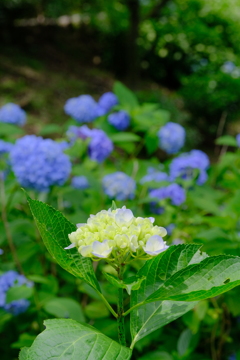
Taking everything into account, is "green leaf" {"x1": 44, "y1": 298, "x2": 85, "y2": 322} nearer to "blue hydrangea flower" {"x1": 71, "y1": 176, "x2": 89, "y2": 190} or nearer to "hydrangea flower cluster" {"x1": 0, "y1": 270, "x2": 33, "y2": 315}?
"hydrangea flower cluster" {"x1": 0, "y1": 270, "x2": 33, "y2": 315}

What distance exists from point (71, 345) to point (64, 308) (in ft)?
2.39

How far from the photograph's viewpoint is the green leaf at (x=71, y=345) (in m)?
0.57

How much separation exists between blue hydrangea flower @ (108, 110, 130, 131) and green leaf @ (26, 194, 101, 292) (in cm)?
177

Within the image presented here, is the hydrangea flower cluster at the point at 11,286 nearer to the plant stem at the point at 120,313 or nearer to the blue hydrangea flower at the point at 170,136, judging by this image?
the plant stem at the point at 120,313

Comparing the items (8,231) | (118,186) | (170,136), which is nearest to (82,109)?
(170,136)

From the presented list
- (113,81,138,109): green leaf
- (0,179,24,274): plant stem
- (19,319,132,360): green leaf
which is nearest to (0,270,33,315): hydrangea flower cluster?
(0,179,24,274): plant stem

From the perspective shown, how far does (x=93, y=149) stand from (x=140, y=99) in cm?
458

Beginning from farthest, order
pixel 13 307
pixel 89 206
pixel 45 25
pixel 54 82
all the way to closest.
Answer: pixel 45 25 → pixel 54 82 → pixel 89 206 → pixel 13 307

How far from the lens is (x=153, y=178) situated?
2.04 m

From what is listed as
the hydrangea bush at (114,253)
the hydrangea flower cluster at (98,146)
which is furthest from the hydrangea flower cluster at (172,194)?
the hydrangea flower cluster at (98,146)

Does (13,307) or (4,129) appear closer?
(13,307)

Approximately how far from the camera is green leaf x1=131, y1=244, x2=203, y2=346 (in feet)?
2.27

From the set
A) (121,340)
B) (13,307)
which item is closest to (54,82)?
(13,307)

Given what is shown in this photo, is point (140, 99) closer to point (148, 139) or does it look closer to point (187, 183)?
point (148, 139)
